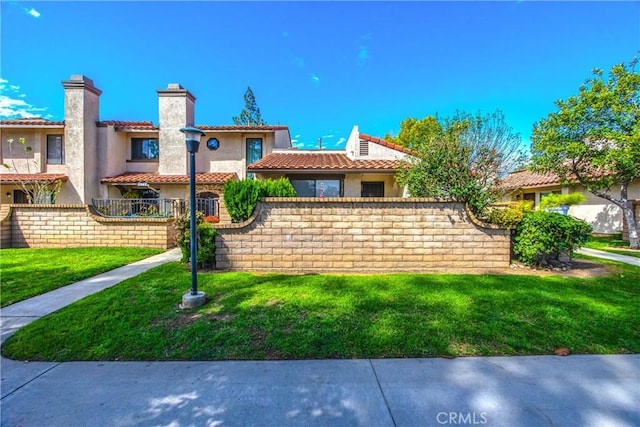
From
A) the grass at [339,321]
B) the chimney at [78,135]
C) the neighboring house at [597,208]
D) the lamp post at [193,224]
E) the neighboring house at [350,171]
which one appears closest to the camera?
the grass at [339,321]

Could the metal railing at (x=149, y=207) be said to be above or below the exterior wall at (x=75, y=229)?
above

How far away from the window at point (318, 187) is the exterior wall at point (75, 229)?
5.76m

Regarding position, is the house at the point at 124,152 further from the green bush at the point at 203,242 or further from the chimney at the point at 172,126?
the green bush at the point at 203,242

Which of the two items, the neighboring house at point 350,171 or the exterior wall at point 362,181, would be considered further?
the exterior wall at point 362,181

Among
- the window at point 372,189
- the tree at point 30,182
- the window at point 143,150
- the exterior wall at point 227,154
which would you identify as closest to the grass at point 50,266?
the tree at point 30,182

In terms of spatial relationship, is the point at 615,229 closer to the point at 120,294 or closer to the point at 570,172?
the point at 570,172

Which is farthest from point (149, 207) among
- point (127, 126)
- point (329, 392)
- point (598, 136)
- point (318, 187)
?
point (598, 136)

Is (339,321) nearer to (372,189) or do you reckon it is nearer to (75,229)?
(372,189)

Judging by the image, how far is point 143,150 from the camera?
1883cm

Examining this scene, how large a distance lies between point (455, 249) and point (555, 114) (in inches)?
366

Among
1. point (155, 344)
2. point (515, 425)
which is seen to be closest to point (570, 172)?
point (515, 425)

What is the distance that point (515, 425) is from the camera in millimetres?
2355

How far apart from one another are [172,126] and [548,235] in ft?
63.5

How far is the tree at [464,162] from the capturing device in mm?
7176
